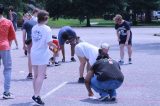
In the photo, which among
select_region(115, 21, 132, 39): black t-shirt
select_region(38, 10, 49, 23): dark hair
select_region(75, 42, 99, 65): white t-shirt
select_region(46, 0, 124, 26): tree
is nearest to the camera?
select_region(38, 10, 49, 23): dark hair

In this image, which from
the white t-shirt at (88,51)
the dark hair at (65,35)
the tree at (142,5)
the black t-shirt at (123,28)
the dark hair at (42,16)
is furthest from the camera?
the tree at (142,5)

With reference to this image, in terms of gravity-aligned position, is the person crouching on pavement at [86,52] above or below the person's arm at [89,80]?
above

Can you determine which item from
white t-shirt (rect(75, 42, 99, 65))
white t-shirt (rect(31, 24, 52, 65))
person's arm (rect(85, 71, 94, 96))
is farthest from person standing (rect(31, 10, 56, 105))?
white t-shirt (rect(75, 42, 99, 65))

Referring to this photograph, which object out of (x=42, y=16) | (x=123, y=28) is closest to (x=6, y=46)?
(x=42, y=16)

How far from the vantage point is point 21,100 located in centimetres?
1004

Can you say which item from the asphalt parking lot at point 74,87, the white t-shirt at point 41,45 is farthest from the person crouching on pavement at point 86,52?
the white t-shirt at point 41,45

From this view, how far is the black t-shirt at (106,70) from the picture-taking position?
9.83 m

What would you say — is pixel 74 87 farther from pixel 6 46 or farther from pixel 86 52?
pixel 6 46

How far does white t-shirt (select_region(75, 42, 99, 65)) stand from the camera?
1130 centimetres

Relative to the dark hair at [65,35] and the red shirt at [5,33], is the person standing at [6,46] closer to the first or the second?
the red shirt at [5,33]

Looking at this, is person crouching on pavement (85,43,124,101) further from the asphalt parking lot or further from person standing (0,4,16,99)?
person standing (0,4,16,99)

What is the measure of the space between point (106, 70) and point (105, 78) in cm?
16

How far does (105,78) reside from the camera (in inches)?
387

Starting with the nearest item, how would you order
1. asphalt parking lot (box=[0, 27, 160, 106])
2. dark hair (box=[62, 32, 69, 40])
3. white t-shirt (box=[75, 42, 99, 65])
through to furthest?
asphalt parking lot (box=[0, 27, 160, 106]), white t-shirt (box=[75, 42, 99, 65]), dark hair (box=[62, 32, 69, 40])
